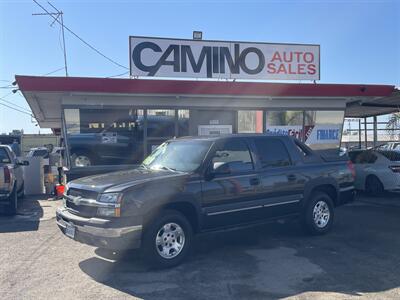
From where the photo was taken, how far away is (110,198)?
19.1ft

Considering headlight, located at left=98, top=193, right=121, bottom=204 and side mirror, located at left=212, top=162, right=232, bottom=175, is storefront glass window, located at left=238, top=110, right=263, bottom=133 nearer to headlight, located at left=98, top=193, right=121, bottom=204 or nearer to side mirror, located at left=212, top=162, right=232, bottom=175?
side mirror, located at left=212, top=162, right=232, bottom=175

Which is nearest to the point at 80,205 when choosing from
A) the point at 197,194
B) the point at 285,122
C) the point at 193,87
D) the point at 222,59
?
the point at 197,194

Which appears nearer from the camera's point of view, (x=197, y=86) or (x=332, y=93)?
(x=197, y=86)

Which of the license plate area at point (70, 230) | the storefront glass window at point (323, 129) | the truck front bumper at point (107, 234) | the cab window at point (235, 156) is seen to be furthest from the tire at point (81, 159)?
the storefront glass window at point (323, 129)

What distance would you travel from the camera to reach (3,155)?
11844 mm

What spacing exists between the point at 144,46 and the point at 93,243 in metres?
8.60

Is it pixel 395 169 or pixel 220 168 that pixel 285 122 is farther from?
pixel 220 168

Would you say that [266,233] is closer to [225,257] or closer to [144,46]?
[225,257]

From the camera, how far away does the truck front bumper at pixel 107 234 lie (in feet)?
18.8

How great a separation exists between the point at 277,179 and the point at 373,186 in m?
7.33

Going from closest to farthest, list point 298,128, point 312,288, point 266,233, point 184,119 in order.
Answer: point 312,288 → point 266,233 → point 184,119 → point 298,128

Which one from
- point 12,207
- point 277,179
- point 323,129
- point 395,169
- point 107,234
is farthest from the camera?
point 323,129

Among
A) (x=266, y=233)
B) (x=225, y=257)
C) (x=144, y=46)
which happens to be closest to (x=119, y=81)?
(x=144, y=46)

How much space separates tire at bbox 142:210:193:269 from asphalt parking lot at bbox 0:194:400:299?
5.8 inches
